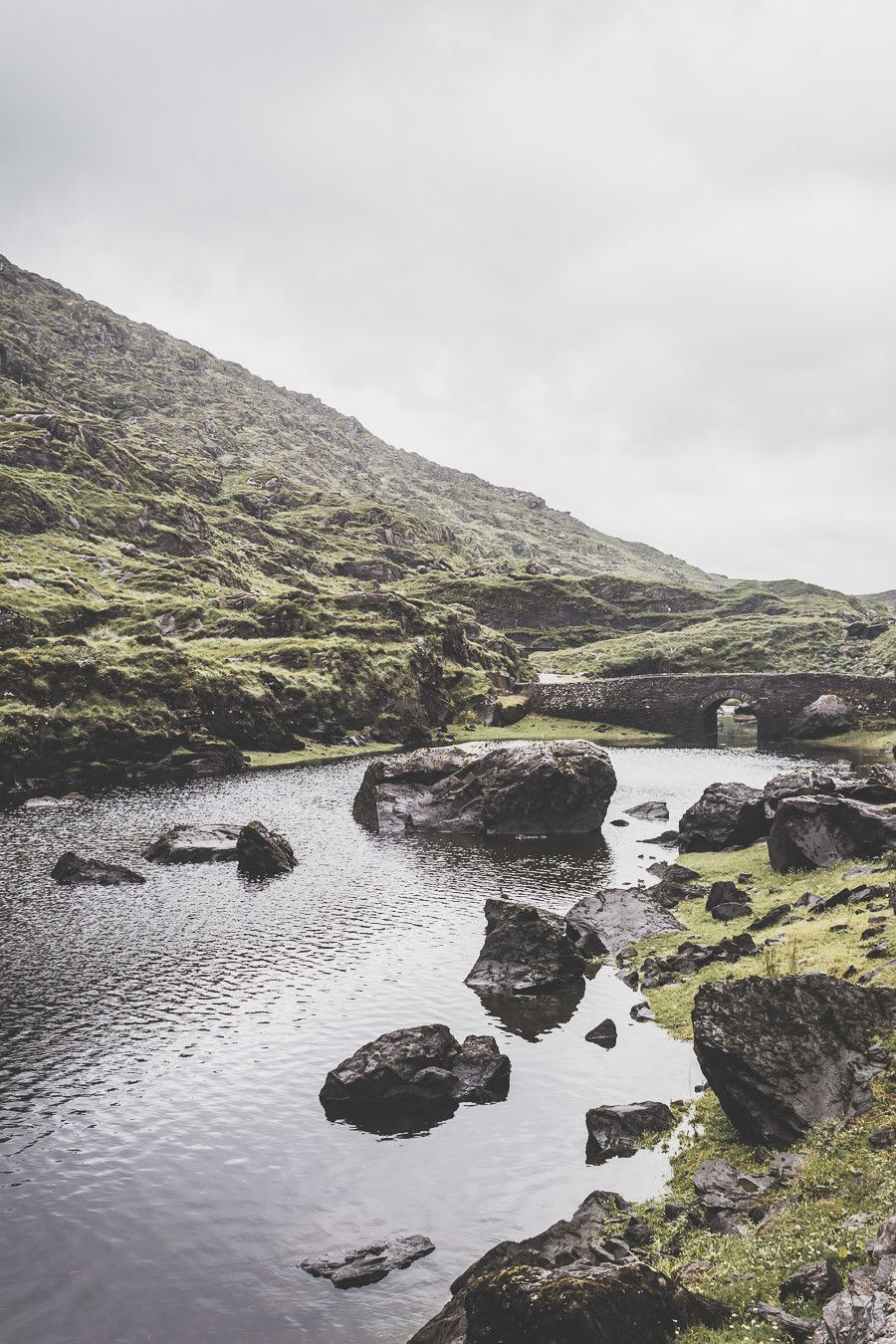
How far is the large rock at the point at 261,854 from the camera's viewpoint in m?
49.3

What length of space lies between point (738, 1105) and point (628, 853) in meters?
36.4

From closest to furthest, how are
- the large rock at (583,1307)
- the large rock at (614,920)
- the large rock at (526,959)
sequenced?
the large rock at (583,1307) → the large rock at (526,959) → the large rock at (614,920)

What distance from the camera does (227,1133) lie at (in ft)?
70.1

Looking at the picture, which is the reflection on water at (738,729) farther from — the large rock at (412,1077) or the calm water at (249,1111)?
the large rock at (412,1077)

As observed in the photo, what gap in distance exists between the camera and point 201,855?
A: 51.7m

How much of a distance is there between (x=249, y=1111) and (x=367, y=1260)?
7707mm

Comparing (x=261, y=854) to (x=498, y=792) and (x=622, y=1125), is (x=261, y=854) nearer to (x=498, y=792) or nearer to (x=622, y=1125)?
(x=498, y=792)

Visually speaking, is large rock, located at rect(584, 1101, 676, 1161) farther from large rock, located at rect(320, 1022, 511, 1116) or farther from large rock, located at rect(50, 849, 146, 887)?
large rock, located at rect(50, 849, 146, 887)

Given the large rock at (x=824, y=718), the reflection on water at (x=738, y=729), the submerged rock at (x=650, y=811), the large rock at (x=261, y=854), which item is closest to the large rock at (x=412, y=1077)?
the large rock at (x=261, y=854)

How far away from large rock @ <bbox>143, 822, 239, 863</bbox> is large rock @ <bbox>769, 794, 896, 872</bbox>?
3438cm

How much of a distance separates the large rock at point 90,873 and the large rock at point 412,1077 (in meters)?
26.9

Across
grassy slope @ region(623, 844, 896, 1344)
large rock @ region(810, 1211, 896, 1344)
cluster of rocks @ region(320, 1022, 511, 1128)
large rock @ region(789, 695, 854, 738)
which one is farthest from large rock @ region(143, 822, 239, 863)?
large rock @ region(789, 695, 854, 738)

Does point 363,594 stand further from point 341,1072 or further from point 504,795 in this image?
point 341,1072

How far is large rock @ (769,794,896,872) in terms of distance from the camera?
37.3m
